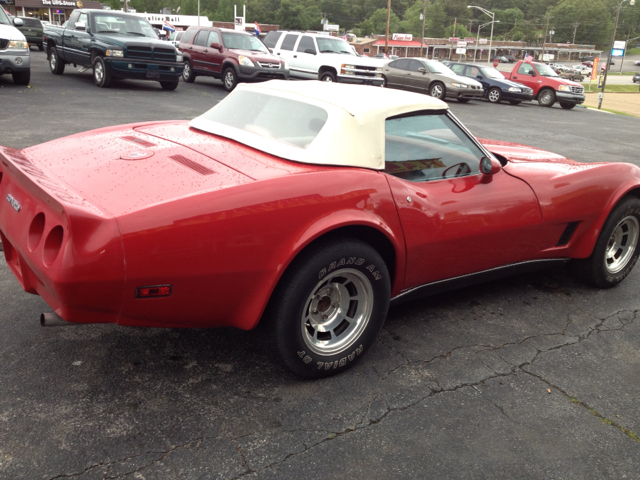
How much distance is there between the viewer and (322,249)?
264 cm

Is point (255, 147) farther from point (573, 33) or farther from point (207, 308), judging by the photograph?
point (573, 33)

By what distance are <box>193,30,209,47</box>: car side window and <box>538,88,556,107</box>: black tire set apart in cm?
1318

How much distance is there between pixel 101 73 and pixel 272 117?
11.9 m

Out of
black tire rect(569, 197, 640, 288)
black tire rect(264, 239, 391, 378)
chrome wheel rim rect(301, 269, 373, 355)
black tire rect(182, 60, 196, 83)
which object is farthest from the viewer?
black tire rect(182, 60, 196, 83)

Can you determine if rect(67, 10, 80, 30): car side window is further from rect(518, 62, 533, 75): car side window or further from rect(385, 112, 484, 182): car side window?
rect(518, 62, 533, 75): car side window

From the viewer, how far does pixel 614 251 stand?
4.30 meters

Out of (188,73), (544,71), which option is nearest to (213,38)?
(188,73)

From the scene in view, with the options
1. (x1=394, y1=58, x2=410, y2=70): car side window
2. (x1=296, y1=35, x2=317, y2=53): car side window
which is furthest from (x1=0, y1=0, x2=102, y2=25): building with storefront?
(x1=296, y1=35, x2=317, y2=53): car side window

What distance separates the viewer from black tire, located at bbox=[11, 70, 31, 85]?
1268 centimetres

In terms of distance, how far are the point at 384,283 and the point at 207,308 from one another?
36.4 inches

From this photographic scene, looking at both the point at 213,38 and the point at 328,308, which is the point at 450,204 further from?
the point at 213,38

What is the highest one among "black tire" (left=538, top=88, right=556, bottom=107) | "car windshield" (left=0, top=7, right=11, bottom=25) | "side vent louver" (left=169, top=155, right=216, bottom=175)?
"car windshield" (left=0, top=7, right=11, bottom=25)

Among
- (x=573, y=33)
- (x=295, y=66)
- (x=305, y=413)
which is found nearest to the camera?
(x=305, y=413)

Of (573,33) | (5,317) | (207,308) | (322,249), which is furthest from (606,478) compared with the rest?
(573,33)
